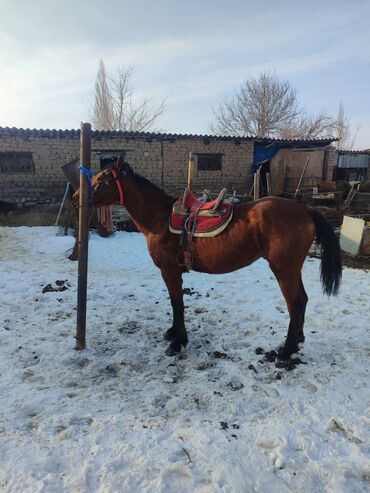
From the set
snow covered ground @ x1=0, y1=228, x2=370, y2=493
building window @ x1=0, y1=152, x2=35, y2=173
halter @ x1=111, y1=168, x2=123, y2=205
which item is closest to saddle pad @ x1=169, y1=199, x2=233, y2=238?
halter @ x1=111, y1=168, x2=123, y2=205

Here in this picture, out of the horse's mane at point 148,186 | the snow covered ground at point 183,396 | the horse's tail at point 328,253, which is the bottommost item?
the snow covered ground at point 183,396

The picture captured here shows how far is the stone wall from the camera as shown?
12.9m

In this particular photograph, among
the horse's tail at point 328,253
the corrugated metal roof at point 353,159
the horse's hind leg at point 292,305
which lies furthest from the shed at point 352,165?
the horse's hind leg at point 292,305

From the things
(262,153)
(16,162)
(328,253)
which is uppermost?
(262,153)

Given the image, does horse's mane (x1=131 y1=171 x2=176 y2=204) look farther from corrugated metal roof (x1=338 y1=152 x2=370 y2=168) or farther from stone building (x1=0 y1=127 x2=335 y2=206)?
corrugated metal roof (x1=338 y1=152 x2=370 y2=168)

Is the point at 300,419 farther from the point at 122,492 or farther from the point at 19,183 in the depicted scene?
the point at 19,183

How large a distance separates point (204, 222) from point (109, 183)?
110cm

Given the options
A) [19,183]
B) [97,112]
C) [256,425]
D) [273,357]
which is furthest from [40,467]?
[97,112]

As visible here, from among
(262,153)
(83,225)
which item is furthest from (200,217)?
(262,153)

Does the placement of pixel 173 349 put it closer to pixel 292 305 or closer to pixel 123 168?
pixel 292 305

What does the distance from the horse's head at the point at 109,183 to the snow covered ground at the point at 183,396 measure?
1.62m

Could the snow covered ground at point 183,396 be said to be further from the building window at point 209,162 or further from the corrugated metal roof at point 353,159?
the corrugated metal roof at point 353,159

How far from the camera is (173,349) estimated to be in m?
3.37

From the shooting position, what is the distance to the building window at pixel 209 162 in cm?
1538
